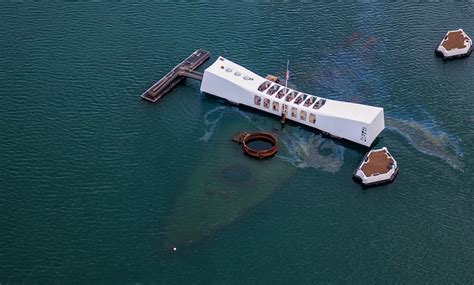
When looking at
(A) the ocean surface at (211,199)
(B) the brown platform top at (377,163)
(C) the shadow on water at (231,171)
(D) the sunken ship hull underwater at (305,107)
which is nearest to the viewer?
(A) the ocean surface at (211,199)

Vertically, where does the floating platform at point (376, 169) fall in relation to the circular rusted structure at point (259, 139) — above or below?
below

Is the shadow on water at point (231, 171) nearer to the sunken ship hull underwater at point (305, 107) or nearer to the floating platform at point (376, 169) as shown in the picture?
the sunken ship hull underwater at point (305, 107)

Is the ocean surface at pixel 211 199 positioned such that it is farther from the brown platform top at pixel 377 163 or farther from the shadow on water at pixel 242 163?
the brown platform top at pixel 377 163

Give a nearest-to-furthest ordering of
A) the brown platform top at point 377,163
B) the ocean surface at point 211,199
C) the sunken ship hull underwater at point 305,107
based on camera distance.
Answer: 1. the ocean surface at point 211,199
2. the brown platform top at point 377,163
3. the sunken ship hull underwater at point 305,107

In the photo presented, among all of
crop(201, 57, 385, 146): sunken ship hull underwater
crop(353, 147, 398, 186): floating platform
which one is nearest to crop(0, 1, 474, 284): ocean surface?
crop(353, 147, 398, 186): floating platform

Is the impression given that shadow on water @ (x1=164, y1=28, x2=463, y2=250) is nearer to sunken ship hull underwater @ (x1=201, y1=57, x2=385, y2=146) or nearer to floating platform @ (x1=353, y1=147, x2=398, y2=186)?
sunken ship hull underwater @ (x1=201, y1=57, x2=385, y2=146)

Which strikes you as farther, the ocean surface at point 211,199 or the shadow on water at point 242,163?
the shadow on water at point 242,163

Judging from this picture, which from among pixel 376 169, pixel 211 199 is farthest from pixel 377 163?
pixel 211 199

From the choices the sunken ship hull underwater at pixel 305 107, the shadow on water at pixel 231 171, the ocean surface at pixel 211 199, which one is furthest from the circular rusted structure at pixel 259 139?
the sunken ship hull underwater at pixel 305 107

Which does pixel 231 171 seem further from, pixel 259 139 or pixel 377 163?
pixel 377 163
